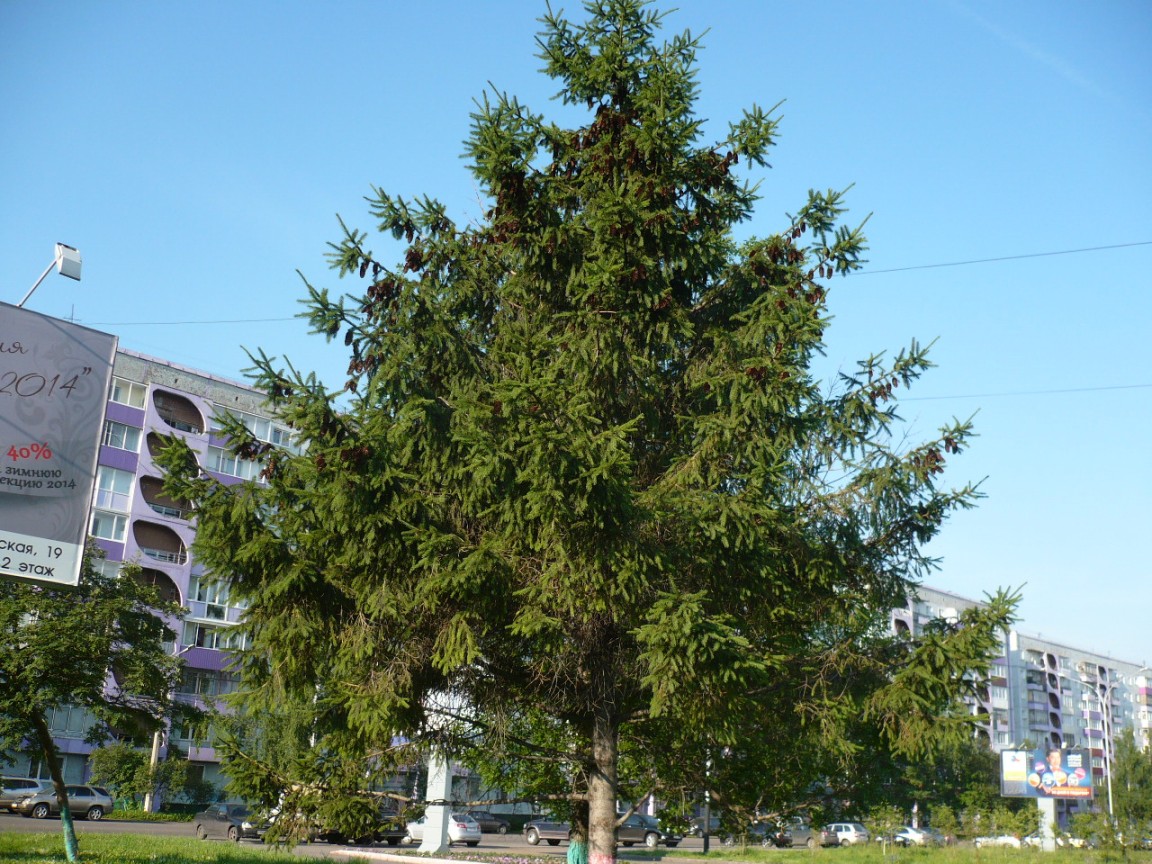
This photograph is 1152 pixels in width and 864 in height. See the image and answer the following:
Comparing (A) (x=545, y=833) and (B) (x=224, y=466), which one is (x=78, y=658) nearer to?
(A) (x=545, y=833)

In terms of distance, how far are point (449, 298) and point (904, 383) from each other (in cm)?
567

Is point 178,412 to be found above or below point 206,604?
above

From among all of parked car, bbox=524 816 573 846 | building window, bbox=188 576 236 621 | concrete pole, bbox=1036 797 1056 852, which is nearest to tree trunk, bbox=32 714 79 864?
concrete pole, bbox=1036 797 1056 852

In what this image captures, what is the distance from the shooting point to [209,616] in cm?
5925

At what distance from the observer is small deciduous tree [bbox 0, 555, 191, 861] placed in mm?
19344

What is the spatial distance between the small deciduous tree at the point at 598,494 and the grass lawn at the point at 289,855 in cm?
801

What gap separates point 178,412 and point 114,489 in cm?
633

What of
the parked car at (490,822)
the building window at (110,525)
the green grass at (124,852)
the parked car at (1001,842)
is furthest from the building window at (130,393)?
the parked car at (1001,842)

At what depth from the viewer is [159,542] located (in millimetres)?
58188

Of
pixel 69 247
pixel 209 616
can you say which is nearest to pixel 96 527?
pixel 209 616

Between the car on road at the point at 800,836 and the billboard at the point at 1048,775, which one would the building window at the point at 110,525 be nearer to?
the car on road at the point at 800,836

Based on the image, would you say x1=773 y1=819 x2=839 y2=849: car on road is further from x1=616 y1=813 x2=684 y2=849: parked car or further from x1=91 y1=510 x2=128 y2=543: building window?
x1=91 y1=510 x2=128 y2=543: building window

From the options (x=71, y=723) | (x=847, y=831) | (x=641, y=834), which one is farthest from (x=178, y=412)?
(x=847, y=831)

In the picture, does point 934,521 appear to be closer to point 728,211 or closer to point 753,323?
point 753,323
